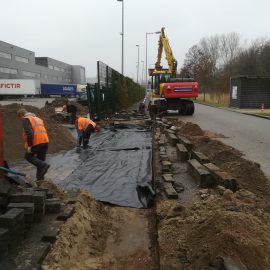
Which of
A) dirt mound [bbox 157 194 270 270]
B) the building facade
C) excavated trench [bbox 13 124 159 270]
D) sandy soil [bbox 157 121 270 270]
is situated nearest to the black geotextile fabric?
excavated trench [bbox 13 124 159 270]

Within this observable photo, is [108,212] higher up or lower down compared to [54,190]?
lower down

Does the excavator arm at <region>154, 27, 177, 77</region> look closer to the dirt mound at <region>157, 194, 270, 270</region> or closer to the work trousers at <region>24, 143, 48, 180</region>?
the work trousers at <region>24, 143, 48, 180</region>

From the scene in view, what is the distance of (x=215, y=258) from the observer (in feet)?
11.3

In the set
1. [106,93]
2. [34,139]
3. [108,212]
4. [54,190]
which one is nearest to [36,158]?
[34,139]

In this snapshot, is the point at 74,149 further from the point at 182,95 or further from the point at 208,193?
the point at 182,95

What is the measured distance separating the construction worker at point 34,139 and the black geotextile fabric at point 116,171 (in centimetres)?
51

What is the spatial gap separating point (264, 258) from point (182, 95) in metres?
19.3

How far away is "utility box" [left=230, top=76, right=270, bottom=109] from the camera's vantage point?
101 feet

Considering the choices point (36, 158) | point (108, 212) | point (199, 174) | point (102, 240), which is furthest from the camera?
point (36, 158)

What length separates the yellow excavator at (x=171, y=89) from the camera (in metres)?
22.2

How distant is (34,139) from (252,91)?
89.6 feet

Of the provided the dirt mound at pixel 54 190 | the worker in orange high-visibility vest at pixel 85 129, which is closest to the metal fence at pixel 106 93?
the worker in orange high-visibility vest at pixel 85 129

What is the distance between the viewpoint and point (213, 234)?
3.89 meters

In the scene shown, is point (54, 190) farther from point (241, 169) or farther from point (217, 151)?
point (217, 151)
